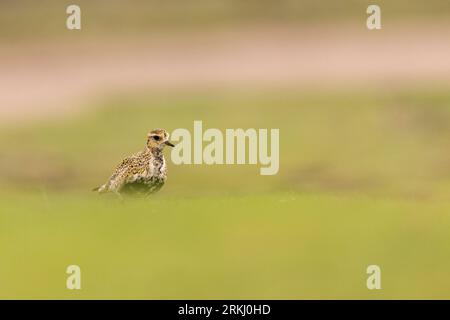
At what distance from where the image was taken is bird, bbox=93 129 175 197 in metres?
11.3

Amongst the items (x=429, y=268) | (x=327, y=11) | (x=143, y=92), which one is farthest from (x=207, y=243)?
(x=327, y=11)

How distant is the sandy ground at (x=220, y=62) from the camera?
21906mm

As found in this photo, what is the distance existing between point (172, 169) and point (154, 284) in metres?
5.79

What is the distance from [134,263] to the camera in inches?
365

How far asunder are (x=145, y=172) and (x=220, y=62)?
12.3 m

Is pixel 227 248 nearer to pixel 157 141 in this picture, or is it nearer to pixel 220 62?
pixel 157 141

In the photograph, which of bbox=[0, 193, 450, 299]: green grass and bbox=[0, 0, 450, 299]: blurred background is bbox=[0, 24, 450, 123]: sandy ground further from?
bbox=[0, 193, 450, 299]: green grass

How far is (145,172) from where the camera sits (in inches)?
443

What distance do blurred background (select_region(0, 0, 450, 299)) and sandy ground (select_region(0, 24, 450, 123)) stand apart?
0.04 meters

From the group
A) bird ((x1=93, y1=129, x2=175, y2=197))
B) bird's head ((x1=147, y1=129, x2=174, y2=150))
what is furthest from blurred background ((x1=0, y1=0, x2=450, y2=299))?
bird's head ((x1=147, y1=129, x2=174, y2=150))

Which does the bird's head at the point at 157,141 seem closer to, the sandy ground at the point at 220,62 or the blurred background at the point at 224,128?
the blurred background at the point at 224,128

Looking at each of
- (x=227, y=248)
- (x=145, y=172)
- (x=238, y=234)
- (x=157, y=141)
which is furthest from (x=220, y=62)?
(x=227, y=248)

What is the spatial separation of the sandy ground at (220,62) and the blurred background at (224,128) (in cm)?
4

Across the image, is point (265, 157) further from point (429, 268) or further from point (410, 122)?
point (429, 268)
